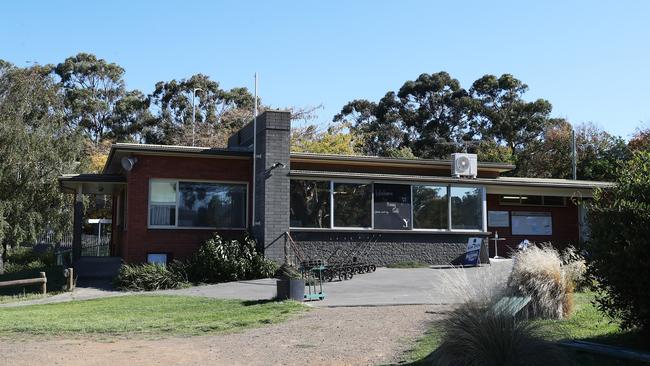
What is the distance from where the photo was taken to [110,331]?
36.0 ft

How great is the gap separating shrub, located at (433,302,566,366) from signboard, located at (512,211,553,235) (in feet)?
65.2

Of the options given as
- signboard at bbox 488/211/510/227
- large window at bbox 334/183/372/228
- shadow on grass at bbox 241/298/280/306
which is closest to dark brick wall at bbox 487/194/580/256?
signboard at bbox 488/211/510/227

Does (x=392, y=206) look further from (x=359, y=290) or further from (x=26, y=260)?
(x=26, y=260)

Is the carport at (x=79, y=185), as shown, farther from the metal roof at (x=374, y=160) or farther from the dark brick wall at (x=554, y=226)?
the dark brick wall at (x=554, y=226)

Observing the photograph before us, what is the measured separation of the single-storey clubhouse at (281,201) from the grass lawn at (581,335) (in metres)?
10.2

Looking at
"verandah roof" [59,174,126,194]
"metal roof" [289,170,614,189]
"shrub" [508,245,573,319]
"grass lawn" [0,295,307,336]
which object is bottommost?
"grass lawn" [0,295,307,336]

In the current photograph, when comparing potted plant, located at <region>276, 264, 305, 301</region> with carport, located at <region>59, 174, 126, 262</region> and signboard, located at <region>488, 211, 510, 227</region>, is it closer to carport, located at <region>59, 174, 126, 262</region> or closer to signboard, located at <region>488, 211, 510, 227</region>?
carport, located at <region>59, 174, 126, 262</region>

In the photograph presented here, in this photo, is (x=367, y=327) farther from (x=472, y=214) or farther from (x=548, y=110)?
(x=548, y=110)

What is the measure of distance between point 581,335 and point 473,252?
12.9 metres

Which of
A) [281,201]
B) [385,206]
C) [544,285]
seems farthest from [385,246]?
[544,285]

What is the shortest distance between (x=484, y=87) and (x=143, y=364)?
48.7 metres

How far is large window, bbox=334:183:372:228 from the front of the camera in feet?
69.1

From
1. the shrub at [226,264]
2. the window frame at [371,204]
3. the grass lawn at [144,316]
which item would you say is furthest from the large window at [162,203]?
the window frame at [371,204]

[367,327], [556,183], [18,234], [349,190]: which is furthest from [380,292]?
[18,234]
